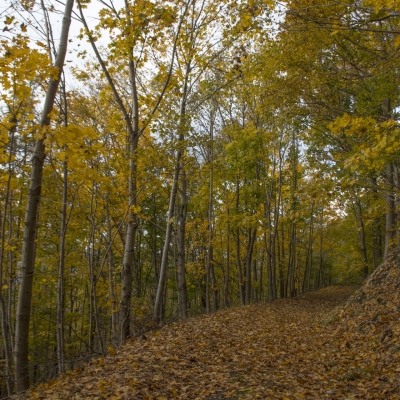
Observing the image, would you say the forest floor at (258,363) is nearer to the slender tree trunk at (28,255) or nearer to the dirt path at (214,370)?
the dirt path at (214,370)

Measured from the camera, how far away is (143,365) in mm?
4855

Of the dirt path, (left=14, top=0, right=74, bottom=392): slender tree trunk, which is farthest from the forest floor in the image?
(left=14, top=0, right=74, bottom=392): slender tree trunk

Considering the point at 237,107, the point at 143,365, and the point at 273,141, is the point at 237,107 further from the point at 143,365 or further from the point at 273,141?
the point at 143,365

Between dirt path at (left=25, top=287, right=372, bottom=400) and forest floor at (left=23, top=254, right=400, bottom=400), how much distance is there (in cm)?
1

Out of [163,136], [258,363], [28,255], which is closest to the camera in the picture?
[28,255]

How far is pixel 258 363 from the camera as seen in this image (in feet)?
17.6

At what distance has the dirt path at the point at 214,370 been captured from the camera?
13.0ft

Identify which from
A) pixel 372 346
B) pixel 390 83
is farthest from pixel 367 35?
pixel 372 346

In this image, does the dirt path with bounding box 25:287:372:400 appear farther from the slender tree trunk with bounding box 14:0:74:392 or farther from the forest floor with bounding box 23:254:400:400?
the slender tree trunk with bounding box 14:0:74:392

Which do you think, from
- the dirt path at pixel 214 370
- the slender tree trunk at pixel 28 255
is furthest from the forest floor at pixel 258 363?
the slender tree trunk at pixel 28 255

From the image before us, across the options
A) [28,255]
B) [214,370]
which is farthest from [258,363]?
[28,255]

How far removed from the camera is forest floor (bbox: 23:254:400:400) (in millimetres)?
3996

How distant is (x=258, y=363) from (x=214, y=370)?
2.79ft

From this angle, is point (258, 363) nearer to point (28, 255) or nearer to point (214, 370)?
point (214, 370)
